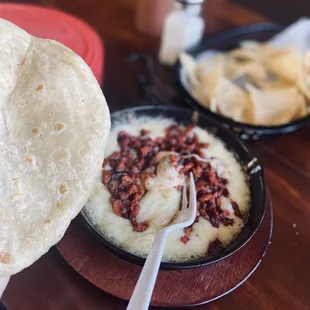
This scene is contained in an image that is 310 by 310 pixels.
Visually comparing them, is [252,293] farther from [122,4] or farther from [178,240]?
[122,4]

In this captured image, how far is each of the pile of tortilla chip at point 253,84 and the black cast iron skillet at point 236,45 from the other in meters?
0.04

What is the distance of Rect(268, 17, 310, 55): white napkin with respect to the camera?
1.72 m

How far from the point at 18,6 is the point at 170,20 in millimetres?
514

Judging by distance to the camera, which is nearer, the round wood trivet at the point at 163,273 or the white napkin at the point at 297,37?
the round wood trivet at the point at 163,273

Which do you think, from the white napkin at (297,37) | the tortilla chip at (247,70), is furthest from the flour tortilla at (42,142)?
the white napkin at (297,37)

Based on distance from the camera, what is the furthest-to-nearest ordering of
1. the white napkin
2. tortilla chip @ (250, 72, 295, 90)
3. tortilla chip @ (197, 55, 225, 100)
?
1. the white napkin
2. tortilla chip @ (250, 72, 295, 90)
3. tortilla chip @ (197, 55, 225, 100)

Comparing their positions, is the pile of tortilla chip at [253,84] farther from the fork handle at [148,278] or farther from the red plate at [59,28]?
the fork handle at [148,278]

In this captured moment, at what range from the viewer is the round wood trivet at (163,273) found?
990 mm

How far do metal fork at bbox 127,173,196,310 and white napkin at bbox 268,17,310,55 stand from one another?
2.84 feet

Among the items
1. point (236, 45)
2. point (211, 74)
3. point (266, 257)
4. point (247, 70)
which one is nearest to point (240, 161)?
point (266, 257)

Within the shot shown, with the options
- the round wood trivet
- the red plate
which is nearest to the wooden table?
the round wood trivet

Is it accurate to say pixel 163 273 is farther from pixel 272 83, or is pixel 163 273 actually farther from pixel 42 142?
pixel 272 83

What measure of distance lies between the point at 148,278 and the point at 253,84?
3.10ft

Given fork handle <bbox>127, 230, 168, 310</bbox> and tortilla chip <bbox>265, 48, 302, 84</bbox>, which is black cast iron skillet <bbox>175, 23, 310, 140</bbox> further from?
fork handle <bbox>127, 230, 168, 310</bbox>
